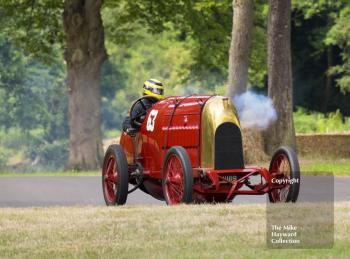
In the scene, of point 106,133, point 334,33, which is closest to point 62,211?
point 334,33

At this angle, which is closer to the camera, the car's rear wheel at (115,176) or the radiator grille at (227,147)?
the radiator grille at (227,147)

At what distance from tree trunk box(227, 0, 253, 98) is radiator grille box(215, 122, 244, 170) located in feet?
61.2

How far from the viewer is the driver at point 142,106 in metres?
17.3

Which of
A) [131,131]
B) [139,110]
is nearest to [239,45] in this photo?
[131,131]

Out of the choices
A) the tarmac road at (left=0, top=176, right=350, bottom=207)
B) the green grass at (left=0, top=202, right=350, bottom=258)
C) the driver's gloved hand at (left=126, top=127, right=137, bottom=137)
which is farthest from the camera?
the tarmac road at (left=0, top=176, right=350, bottom=207)

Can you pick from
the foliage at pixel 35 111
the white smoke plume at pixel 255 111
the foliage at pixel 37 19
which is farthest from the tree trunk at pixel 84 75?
the foliage at pixel 35 111

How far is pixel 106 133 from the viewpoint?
10638cm

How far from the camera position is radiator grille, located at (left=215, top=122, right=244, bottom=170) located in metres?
16.2

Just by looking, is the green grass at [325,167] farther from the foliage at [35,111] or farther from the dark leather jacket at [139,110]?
the foliage at [35,111]

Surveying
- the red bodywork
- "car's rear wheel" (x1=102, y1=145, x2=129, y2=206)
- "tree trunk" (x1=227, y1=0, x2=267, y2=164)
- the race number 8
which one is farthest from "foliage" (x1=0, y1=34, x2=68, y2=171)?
the race number 8

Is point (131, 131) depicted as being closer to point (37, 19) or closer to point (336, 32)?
point (37, 19)

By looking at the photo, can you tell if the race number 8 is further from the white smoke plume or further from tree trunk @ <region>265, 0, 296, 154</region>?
the white smoke plume

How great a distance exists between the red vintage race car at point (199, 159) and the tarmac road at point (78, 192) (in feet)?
5.02

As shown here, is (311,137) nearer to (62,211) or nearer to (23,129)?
(62,211)
